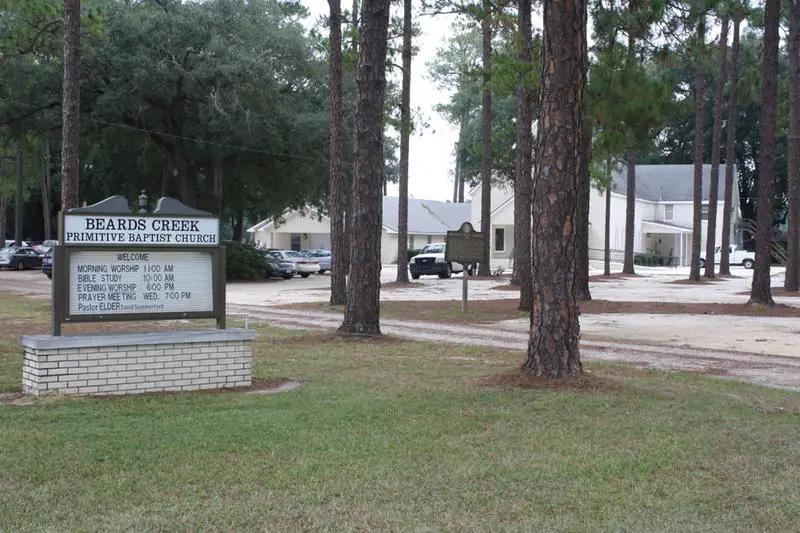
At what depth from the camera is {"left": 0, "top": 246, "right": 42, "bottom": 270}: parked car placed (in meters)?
52.2

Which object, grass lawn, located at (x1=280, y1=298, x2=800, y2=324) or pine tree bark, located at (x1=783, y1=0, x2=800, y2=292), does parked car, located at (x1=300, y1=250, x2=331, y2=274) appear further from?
grass lawn, located at (x1=280, y1=298, x2=800, y2=324)

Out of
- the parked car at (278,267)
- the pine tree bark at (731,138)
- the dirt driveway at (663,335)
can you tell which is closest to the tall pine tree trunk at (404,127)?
the dirt driveway at (663,335)

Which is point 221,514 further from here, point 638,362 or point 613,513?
point 638,362

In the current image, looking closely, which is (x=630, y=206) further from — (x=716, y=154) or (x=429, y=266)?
(x=429, y=266)

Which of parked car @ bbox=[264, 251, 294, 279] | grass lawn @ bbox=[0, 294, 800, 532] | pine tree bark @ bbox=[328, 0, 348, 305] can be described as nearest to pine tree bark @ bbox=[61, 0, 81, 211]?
pine tree bark @ bbox=[328, 0, 348, 305]

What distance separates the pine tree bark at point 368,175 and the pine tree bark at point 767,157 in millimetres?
11973

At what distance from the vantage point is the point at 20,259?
172ft

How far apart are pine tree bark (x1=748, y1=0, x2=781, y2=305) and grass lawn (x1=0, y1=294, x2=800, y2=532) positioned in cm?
1432

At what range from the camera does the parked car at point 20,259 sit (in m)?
52.2

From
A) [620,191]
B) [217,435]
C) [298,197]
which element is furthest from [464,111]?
[217,435]

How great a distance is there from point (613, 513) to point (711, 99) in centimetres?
7149

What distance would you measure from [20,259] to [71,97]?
36.7 metres

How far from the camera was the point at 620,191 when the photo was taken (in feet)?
218

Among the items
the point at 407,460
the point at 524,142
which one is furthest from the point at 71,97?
the point at 407,460
